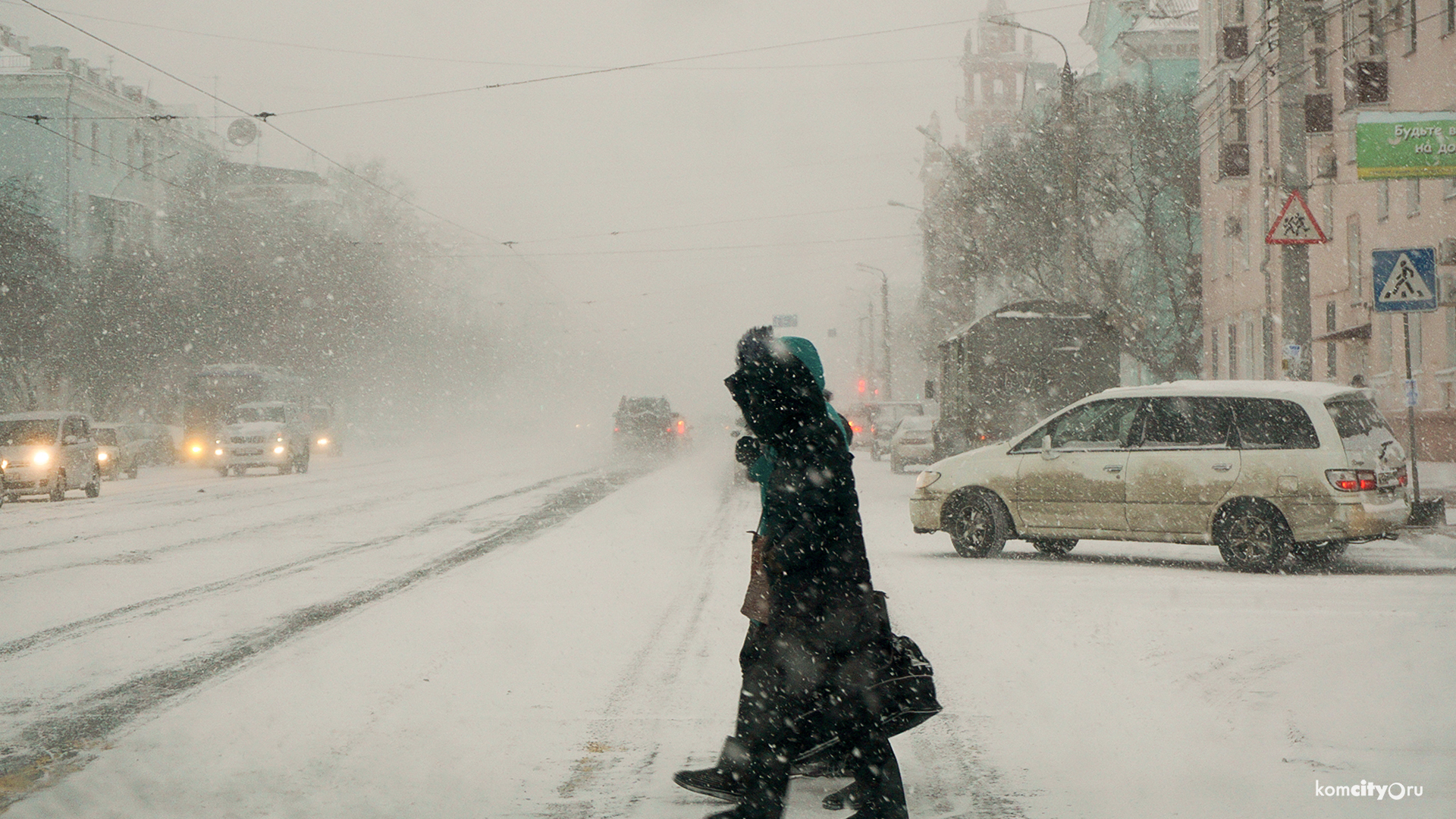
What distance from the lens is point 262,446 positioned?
115 ft

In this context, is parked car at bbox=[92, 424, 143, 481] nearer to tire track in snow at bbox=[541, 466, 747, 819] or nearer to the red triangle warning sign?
the red triangle warning sign

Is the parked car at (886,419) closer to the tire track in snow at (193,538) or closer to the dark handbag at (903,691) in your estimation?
the tire track in snow at (193,538)

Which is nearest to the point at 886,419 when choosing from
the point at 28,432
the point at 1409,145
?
the point at 28,432

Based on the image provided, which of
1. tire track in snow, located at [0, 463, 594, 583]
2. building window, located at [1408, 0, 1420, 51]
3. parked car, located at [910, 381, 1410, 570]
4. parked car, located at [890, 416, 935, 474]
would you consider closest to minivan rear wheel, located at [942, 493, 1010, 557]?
parked car, located at [910, 381, 1410, 570]

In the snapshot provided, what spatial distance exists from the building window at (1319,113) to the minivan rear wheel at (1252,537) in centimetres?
1817

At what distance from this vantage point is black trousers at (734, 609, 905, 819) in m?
4.34

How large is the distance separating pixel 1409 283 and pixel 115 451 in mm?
29279

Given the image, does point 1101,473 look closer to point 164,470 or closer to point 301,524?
point 301,524

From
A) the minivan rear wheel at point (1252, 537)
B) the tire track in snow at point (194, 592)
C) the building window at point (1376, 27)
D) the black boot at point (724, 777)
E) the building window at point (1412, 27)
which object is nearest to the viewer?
the black boot at point (724, 777)

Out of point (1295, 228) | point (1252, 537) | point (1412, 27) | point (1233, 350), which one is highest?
point (1412, 27)

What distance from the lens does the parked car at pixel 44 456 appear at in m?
24.9

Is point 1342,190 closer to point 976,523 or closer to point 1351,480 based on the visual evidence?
point 976,523

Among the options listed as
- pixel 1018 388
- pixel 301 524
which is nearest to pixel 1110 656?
pixel 301 524

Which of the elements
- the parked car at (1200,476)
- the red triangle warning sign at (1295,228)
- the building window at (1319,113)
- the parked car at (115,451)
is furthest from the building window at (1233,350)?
the parked car at (115,451)
